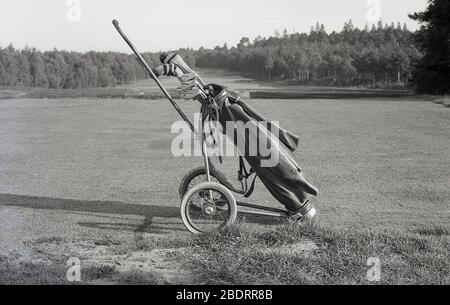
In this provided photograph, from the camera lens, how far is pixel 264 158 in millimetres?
6719

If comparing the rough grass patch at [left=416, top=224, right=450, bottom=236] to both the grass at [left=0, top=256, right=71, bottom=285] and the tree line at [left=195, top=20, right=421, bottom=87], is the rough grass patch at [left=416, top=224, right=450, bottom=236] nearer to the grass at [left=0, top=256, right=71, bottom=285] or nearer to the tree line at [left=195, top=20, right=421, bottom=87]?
the grass at [left=0, top=256, right=71, bottom=285]

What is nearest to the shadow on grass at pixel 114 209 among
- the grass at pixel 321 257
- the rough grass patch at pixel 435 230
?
the grass at pixel 321 257

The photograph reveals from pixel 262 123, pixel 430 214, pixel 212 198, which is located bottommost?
pixel 430 214

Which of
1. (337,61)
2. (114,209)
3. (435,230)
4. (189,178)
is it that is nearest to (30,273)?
(189,178)

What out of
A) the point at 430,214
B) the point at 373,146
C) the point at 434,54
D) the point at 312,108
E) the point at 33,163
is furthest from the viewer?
the point at 434,54

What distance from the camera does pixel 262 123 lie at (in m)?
6.88

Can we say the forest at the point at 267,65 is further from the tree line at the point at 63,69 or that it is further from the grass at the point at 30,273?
the grass at the point at 30,273

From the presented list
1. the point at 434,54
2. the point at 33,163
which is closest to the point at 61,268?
the point at 33,163

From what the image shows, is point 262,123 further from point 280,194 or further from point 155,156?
point 155,156

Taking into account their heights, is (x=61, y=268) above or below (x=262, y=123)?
below

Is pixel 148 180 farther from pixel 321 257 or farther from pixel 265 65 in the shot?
pixel 265 65

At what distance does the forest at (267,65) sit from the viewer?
8700 centimetres

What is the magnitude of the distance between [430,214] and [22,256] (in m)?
5.53

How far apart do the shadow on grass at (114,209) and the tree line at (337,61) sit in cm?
5233
